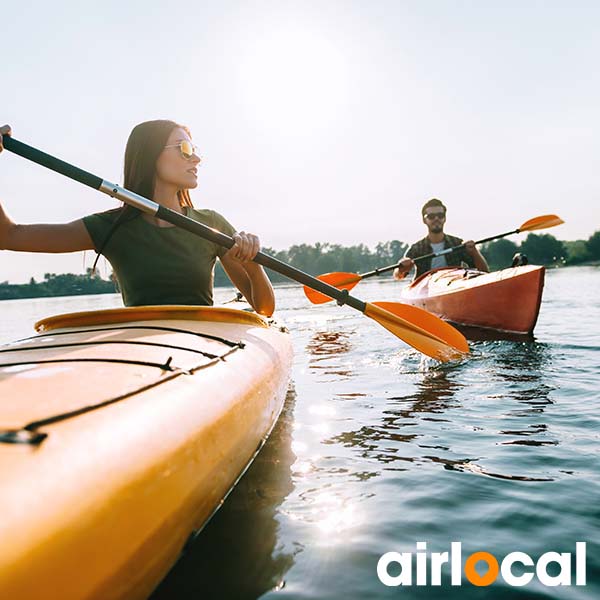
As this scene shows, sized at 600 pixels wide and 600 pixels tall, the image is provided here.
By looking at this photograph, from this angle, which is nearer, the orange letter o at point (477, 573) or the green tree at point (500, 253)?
the orange letter o at point (477, 573)

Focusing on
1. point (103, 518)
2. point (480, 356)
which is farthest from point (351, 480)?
point (480, 356)

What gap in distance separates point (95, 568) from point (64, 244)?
2.19m

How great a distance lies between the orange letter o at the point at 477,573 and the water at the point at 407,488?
0.03 meters

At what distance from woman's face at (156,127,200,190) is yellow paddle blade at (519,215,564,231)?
19.8 feet

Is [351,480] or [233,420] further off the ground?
[233,420]

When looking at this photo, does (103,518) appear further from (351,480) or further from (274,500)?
(351,480)

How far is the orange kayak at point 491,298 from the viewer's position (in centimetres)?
625

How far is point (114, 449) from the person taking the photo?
4.08 ft

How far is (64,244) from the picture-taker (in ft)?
9.54

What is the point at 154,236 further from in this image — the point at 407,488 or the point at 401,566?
the point at 401,566

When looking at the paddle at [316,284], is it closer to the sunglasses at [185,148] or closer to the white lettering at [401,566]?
the sunglasses at [185,148]

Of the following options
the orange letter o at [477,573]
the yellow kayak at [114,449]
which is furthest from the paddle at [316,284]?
the orange letter o at [477,573]

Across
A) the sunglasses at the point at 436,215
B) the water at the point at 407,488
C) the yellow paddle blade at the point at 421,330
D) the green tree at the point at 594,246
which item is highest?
the green tree at the point at 594,246

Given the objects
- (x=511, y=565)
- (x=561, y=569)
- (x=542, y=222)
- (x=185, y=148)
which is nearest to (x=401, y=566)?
(x=511, y=565)
